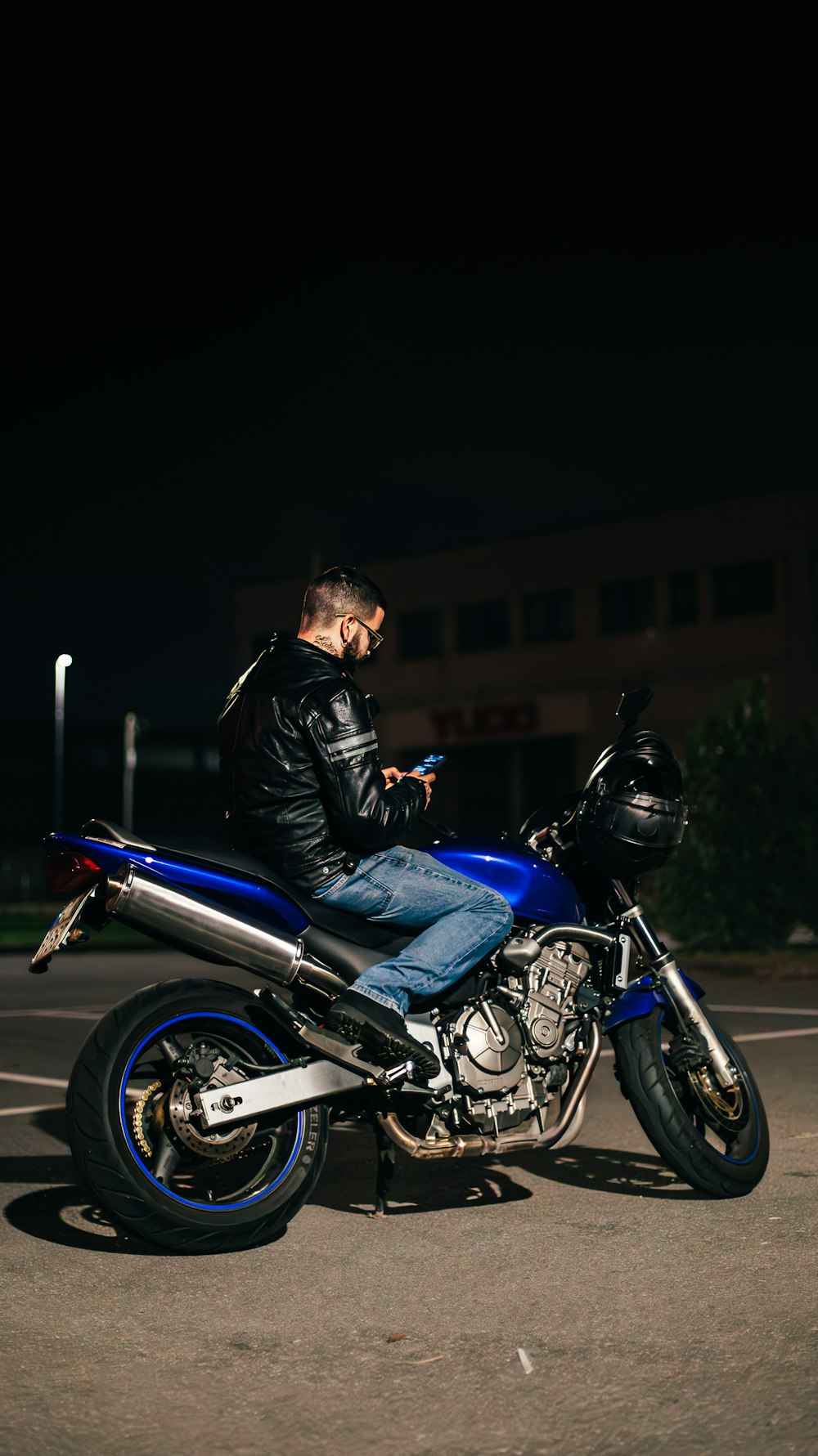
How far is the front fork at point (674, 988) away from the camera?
5883 mm

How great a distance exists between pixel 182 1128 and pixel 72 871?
85cm

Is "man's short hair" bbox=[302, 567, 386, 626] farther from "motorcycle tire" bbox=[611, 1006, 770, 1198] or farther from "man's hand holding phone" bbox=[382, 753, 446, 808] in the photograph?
"motorcycle tire" bbox=[611, 1006, 770, 1198]

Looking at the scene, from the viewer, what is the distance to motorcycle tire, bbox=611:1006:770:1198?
569 cm

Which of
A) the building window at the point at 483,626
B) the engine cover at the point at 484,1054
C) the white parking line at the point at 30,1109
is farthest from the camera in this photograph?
the building window at the point at 483,626

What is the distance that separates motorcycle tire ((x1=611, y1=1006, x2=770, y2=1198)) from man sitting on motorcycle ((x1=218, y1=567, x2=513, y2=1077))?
72 cm

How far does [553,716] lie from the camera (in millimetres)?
55438

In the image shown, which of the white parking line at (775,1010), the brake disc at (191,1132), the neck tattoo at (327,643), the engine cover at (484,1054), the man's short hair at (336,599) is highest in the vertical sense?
the man's short hair at (336,599)

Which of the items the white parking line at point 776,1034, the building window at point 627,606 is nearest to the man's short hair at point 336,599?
the white parking line at point 776,1034

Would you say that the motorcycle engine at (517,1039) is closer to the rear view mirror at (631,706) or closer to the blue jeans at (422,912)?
the blue jeans at (422,912)

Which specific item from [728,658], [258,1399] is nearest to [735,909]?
[258,1399]

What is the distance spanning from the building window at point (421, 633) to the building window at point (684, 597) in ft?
32.2

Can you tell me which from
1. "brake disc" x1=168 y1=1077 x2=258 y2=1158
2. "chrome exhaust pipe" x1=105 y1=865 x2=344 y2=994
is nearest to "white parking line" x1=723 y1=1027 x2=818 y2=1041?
"chrome exhaust pipe" x1=105 y1=865 x2=344 y2=994

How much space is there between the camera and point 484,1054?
17.8 feet

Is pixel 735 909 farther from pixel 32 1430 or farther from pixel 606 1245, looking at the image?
pixel 32 1430
